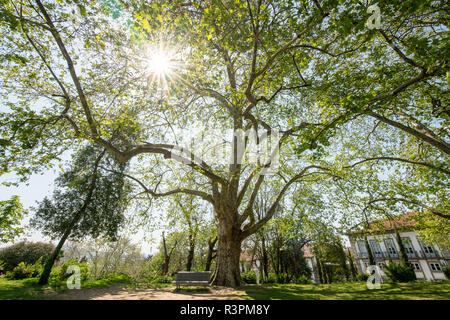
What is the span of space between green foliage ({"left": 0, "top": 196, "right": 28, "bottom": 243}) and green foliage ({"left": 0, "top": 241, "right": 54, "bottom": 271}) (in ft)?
26.1

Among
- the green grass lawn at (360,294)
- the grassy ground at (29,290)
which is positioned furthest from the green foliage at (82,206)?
the green grass lawn at (360,294)

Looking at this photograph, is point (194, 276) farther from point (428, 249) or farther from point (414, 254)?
point (428, 249)

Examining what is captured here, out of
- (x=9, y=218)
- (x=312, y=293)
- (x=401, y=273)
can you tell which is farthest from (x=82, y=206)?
(x=401, y=273)

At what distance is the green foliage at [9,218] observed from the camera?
11.4 meters

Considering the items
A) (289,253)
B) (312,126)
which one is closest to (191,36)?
(312,126)

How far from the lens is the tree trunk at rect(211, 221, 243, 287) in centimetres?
955

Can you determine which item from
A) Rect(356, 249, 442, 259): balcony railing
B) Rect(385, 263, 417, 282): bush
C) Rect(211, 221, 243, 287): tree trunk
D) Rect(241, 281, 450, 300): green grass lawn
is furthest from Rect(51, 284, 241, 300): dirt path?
Rect(356, 249, 442, 259): balcony railing

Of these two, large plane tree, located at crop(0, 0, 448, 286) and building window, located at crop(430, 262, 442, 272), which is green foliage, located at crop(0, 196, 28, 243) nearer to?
large plane tree, located at crop(0, 0, 448, 286)

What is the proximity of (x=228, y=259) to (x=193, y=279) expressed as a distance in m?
2.02

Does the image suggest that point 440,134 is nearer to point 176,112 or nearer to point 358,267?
point 176,112

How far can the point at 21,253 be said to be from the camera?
1844 centimetres

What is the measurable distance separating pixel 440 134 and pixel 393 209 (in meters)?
4.06

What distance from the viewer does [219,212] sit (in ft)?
34.8

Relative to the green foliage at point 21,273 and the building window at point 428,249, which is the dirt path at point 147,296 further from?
the building window at point 428,249
